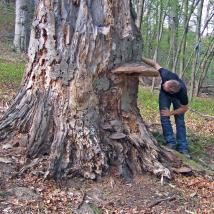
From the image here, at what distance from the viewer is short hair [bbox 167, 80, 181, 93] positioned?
6328 millimetres

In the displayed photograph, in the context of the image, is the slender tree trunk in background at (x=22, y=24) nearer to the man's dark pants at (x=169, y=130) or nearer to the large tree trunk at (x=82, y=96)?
the man's dark pants at (x=169, y=130)

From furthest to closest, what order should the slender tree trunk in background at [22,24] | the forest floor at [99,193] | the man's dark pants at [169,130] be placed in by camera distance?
the slender tree trunk in background at [22,24] → the man's dark pants at [169,130] → the forest floor at [99,193]

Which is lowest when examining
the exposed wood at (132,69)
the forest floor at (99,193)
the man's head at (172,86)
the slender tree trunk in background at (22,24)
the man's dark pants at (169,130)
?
the forest floor at (99,193)

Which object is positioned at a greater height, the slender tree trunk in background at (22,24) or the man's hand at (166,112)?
the slender tree trunk in background at (22,24)

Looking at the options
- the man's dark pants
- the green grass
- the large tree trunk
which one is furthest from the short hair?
the green grass

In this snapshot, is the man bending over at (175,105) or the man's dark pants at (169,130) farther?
the man's dark pants at (169,130)

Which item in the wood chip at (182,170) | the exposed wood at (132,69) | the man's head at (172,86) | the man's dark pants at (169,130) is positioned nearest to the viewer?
the exposed wood at (132,69)

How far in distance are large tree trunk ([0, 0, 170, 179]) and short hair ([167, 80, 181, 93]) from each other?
923 mm

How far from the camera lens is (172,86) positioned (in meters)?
6.34

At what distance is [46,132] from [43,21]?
147 centimetres

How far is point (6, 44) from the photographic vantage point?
21.8 m

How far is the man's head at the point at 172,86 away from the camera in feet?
20.8

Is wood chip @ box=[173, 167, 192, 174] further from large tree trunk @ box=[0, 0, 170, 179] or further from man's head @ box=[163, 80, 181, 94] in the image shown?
man's head @ box=[163, 80, 181, 94]

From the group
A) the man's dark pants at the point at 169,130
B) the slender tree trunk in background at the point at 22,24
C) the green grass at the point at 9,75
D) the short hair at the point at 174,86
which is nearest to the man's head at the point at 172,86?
the short hair at the point at 174,86
